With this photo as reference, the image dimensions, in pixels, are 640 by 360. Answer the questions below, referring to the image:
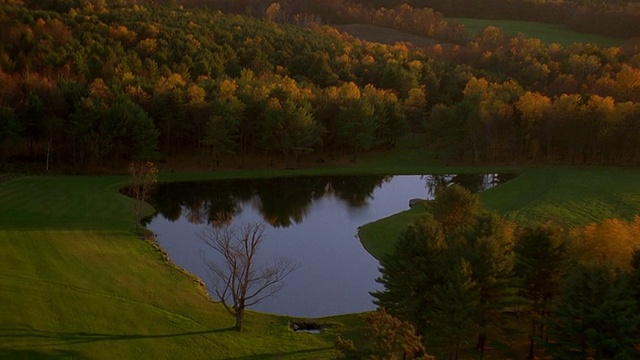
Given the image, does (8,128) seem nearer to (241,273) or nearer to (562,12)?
(241,273)

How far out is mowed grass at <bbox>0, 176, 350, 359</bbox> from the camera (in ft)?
91.5

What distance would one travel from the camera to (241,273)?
34.2 meters

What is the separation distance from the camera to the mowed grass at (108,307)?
91.5ft

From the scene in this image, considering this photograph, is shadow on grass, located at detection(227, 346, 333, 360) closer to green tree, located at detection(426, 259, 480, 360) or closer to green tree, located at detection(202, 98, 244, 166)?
green tree, located at detection(426, 259, 480, 360)

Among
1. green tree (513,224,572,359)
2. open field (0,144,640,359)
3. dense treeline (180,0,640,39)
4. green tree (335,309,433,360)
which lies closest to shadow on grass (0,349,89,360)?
open field (0,144,640,359)

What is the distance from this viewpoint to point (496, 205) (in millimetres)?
54969

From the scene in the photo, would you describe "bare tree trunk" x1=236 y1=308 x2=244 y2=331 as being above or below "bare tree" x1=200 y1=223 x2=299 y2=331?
below

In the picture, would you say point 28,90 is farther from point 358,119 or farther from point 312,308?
point 312,308

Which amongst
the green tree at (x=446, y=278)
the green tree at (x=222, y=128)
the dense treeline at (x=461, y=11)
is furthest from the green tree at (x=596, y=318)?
the dense treeline at (x=461, y=11)

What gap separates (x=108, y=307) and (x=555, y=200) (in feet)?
126

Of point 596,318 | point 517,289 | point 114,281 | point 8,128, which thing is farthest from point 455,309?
point 8,128

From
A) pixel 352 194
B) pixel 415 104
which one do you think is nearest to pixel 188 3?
pixel 415 104

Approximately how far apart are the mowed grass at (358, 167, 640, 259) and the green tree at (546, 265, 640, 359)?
64.5 ft

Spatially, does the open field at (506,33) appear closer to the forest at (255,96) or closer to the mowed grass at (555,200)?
the forest at (255,96)
